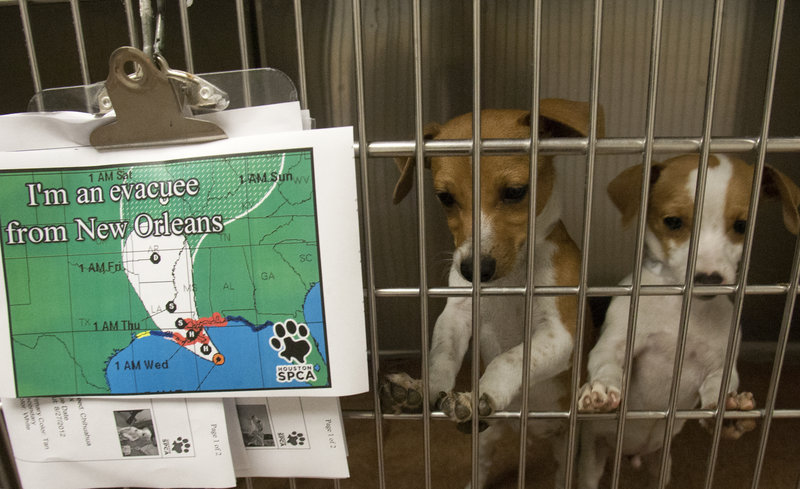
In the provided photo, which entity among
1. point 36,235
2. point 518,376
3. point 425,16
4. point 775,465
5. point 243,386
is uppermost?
point 425,16

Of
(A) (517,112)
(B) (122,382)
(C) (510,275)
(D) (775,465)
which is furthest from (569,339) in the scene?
(B) (122,382)

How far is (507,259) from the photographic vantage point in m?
0.84

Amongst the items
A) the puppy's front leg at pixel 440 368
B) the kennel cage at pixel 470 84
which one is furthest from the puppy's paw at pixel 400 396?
the kennel cage at pixel 470 84

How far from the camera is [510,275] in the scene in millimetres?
896

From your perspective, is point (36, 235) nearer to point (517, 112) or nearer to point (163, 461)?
point (163, 461)

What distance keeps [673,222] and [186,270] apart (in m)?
0.72

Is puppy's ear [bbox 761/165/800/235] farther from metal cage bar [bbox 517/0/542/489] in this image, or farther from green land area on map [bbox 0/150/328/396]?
green land area on map [bbox 0/150/328/396]

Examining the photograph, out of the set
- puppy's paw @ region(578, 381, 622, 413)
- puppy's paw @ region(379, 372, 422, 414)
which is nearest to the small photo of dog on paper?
puppy's paw @ region(379, 372, 422, 414)

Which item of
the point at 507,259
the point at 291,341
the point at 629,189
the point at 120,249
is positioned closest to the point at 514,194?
the point at 507,259

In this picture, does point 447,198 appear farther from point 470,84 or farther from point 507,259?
point 470,84

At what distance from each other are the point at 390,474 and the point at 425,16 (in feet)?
2.80

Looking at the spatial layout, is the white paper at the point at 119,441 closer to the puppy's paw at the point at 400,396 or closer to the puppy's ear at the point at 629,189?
the puppy's paw at the point at 400,396

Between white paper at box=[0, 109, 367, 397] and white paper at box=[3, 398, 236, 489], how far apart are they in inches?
1.1

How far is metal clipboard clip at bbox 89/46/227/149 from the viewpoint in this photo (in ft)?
1.65
